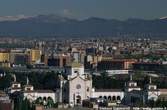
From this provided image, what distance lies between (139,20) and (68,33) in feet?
46.7

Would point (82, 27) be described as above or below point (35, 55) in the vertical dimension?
above

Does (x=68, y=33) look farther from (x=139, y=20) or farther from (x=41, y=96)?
(x=41, y=96)

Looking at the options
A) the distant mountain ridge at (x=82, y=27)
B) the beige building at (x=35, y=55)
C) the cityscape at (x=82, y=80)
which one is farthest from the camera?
the distant mountain ridge at (x=82, y=27)

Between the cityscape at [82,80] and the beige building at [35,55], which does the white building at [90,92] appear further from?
the beige building at [35,55]

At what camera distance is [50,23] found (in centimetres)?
18188

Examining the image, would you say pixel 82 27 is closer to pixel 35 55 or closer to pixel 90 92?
pixel 35 55

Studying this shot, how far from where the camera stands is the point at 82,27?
16562 cm

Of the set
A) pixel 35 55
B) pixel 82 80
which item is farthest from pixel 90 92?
pixel 35 55

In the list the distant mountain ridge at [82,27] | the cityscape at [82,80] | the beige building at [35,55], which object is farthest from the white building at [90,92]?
the distant mountain ridge at [82,27]

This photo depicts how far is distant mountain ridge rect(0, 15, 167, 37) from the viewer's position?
147 m

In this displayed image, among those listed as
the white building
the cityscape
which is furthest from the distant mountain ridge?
the white building

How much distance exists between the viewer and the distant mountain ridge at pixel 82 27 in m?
147

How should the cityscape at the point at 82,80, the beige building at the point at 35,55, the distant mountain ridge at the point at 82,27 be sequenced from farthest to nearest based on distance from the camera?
1. the distant mountain ridge at the point at 82,27
2. the beige building at the point at 35,55
3. the cityscape at the point at 82,80

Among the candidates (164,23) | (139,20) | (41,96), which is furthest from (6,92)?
(139,20)
